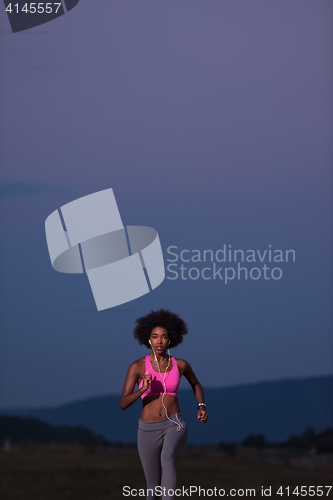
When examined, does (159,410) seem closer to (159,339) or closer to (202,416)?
(202,416)

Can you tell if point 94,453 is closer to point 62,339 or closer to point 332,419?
point 62,339

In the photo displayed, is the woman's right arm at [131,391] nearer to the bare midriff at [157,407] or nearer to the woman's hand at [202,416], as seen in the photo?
the bare midriff at [157,407]

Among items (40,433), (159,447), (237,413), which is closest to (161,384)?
Result: (159,447)

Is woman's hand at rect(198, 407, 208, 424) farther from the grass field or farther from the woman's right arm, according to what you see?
the grass field

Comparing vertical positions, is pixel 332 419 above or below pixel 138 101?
below

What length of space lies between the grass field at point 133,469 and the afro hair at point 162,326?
1.62 metres

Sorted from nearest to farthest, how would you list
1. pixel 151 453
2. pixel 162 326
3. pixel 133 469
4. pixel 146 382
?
pixel 146 382, pixel 151 453, pixel 162 326, pixel 133 469

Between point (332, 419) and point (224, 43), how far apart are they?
3.40m

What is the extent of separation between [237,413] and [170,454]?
1.57 m

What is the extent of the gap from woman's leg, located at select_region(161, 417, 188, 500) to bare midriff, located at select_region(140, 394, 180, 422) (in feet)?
0.32

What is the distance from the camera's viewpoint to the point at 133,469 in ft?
16.4

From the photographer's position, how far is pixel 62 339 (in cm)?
507

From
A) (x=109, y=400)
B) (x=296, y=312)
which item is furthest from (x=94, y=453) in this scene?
(x=296, y=312)

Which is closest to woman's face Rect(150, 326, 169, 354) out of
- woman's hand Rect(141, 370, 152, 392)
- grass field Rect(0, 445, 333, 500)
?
woman's hand Rect(141, 370, 152, 392)
